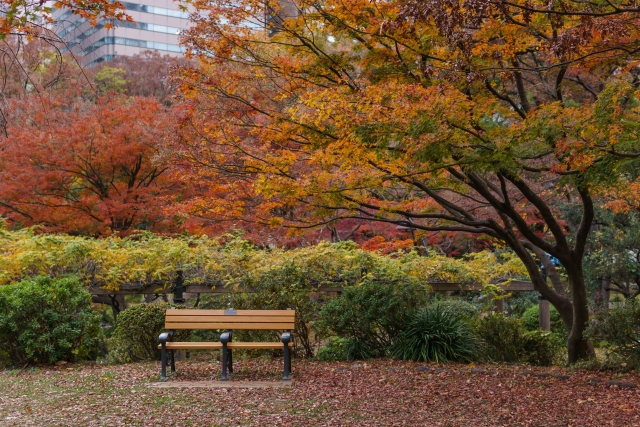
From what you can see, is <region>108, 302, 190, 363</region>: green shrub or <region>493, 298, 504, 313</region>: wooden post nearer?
<region>108, 302, 190, 363</region>: green shrub

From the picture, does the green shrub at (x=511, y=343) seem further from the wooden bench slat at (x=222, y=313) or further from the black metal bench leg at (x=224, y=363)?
the black metal bench leg at (x=224, y=363)

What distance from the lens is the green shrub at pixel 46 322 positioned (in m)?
8.80

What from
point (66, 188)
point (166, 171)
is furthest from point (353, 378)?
point (66, 188)

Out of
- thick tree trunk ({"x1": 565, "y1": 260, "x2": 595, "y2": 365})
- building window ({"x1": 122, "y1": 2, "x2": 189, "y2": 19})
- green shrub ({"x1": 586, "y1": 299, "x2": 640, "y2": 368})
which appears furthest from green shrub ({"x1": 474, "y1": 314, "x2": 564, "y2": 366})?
building window ({"x1": 122, "y1": 2, "x2": 189, "y2": 19})

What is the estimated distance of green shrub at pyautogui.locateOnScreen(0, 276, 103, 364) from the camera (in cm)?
880

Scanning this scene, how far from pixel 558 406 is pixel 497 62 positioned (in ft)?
12.1

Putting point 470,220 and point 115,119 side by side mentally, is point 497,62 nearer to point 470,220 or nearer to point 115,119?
point 470,220

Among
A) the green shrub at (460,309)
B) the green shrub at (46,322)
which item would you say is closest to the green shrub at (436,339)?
the green shrub at (460,309)

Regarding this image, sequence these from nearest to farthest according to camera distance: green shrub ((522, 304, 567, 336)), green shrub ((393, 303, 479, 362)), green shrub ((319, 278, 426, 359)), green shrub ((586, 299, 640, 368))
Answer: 1. green shrub ((586, 299, 640, 368))
2. green shrub ((393, 303, 479, 362))
3. green shrub ((319, 278, 426, 359))
4. green shrub ((522, 304, 567, 336))

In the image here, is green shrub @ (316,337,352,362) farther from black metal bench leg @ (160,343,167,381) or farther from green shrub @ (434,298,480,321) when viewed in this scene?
black metal bench leg @ (160,343,167,381)

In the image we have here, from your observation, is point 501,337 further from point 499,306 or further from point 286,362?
point 499,306

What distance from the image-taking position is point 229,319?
8.27m

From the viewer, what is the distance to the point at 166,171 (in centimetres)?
1523

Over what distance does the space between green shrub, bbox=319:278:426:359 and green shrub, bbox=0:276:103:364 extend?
3.55 metres
